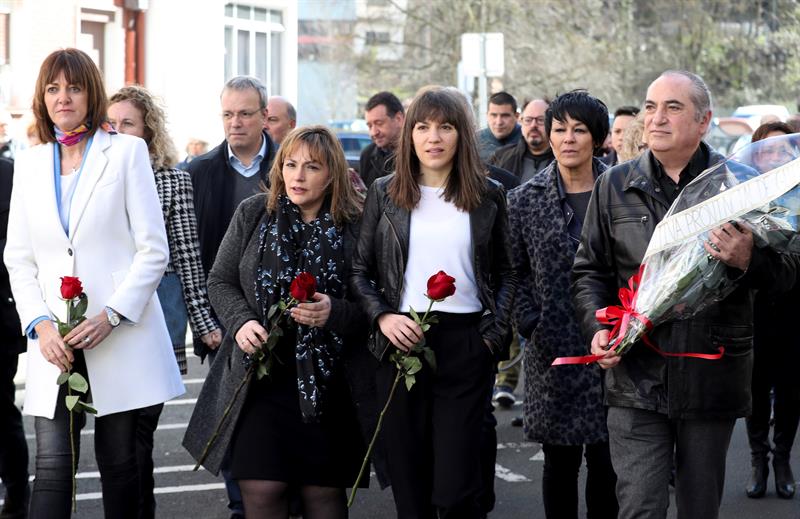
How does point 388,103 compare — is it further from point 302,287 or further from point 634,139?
point 302,287

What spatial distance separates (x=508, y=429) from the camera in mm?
9422

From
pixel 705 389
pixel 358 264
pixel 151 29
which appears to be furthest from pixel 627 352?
pixel 151 29

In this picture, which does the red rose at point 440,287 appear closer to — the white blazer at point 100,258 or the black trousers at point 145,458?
the white blazer at point 100,258

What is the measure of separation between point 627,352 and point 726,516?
8.74ft

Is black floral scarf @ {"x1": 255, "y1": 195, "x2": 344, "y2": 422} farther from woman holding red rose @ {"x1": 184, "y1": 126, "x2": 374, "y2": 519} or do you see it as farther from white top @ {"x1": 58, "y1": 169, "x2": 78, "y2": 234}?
white top @ {"x1": 58, "y1": 169, "x2": 78, "y2": 234}

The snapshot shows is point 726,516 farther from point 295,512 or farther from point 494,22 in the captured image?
point 494,22

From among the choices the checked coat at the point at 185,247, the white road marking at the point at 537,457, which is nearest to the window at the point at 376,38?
the white road marking at the point at 537,457

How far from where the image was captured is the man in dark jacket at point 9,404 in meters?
6.69

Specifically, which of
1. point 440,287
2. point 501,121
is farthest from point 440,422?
point 501,121

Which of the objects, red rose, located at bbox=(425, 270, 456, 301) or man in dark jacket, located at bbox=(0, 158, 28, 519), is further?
man in dark jacket, located at bbox=(0, 158, 28, 519)

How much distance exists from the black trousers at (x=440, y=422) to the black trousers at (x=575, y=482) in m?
0.79

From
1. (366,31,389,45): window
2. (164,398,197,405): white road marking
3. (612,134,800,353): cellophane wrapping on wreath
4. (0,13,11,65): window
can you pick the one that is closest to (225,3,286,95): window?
(0,13,11,65): window

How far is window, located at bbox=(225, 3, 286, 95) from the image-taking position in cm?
2345

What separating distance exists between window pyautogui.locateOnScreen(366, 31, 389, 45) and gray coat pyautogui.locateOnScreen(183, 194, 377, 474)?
34.6 m
